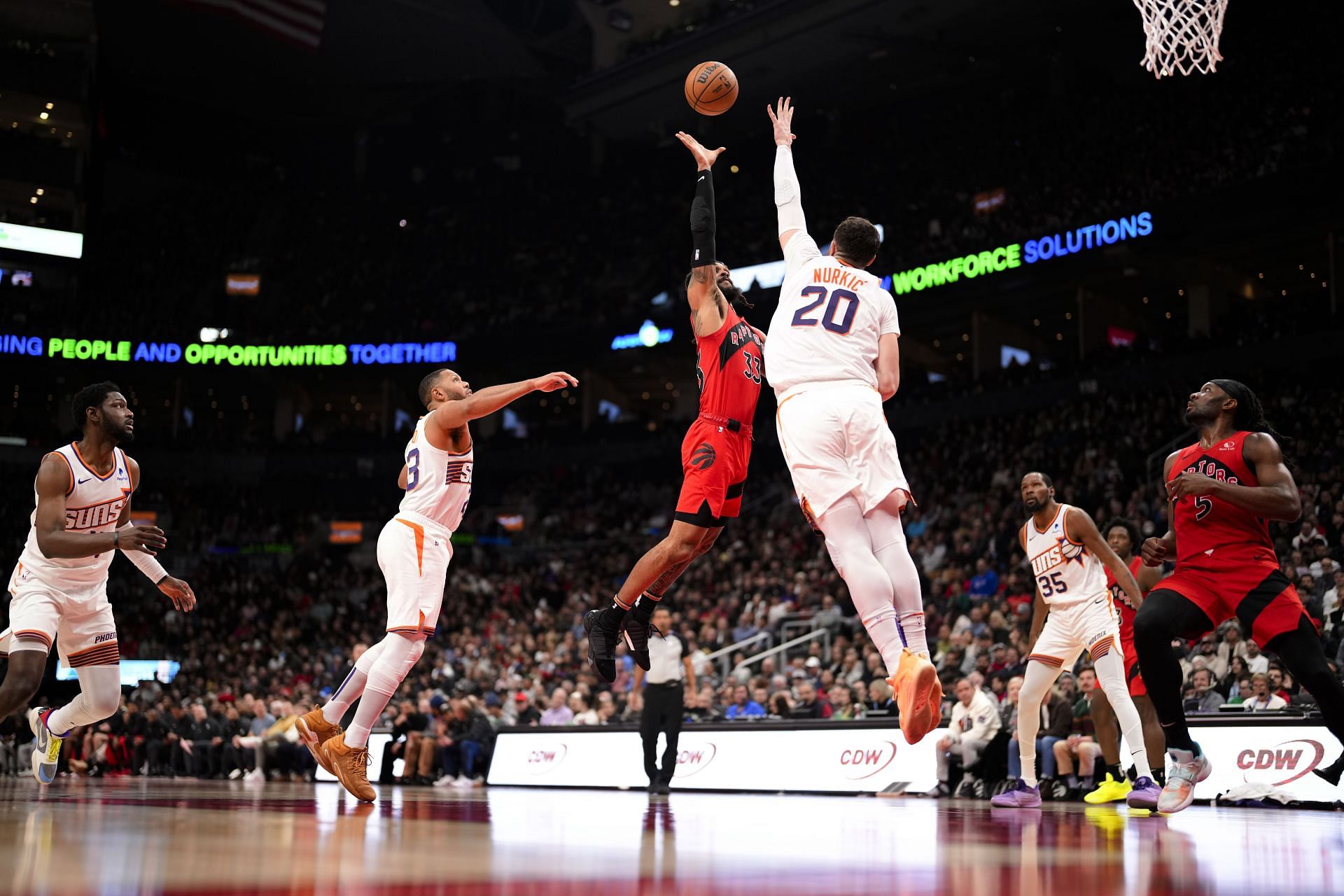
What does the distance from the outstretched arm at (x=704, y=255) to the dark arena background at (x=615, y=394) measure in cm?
286

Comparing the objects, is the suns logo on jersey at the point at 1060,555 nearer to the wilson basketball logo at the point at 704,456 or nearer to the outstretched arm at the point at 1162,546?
the outstretched arm at the point at 1162,546

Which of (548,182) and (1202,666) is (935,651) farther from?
(548,182)

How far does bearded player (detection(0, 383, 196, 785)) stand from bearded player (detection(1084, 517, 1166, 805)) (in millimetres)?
6609

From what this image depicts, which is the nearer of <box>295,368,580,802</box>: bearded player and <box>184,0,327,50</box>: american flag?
<box>295,368,580,802</box>: bearded player

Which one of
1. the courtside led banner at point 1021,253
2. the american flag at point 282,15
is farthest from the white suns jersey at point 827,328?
the american flag at point 282,15

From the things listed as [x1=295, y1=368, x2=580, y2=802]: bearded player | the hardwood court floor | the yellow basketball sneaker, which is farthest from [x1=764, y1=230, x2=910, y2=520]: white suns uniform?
the yellow basketball sneaker

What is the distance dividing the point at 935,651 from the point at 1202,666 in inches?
189

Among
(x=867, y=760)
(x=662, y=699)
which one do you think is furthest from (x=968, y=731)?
(x=662, y=699)

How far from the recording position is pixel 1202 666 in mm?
12820

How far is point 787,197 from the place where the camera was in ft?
20.8

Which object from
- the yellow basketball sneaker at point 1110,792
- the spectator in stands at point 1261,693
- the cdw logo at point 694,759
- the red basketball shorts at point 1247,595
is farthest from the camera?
the cdw logo at point 694,759

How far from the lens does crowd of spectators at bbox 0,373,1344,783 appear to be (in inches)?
616

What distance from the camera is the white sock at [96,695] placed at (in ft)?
23.1

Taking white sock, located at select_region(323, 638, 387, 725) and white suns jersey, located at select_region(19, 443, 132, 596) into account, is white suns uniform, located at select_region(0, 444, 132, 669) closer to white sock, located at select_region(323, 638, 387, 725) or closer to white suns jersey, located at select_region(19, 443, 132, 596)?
white suns jersey, located at select_region(19, 443, 132, 596)
